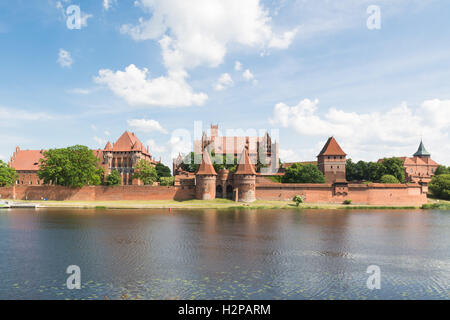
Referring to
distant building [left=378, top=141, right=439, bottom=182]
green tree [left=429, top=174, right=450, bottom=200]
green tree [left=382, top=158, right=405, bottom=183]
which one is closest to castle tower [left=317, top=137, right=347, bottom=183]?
green tree [left=382, top=158, right=405, bottom=183]

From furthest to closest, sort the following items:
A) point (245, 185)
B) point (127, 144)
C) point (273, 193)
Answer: point (127, 144), point (273, 193), point (245, 185)

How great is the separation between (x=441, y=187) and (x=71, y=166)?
70.4m

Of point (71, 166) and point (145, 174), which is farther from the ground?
point (71, 166)

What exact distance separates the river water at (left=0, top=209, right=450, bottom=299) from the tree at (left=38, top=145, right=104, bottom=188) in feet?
92.1

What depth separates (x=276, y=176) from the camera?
6144 centimetres

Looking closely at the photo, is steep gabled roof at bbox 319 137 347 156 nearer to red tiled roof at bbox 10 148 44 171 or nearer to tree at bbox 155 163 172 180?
tree at bbox 155 163 172 180

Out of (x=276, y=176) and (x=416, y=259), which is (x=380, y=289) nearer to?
(x=416, y=259)

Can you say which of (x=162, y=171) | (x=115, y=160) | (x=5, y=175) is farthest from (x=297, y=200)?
(x=5, y=175)

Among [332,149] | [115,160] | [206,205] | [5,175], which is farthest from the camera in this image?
[115,160]

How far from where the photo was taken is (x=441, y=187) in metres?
63.6

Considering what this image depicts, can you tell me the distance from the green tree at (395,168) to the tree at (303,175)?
2097 centimetres

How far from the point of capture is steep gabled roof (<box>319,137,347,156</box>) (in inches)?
2564

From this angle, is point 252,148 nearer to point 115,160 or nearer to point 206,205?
point 206,205
